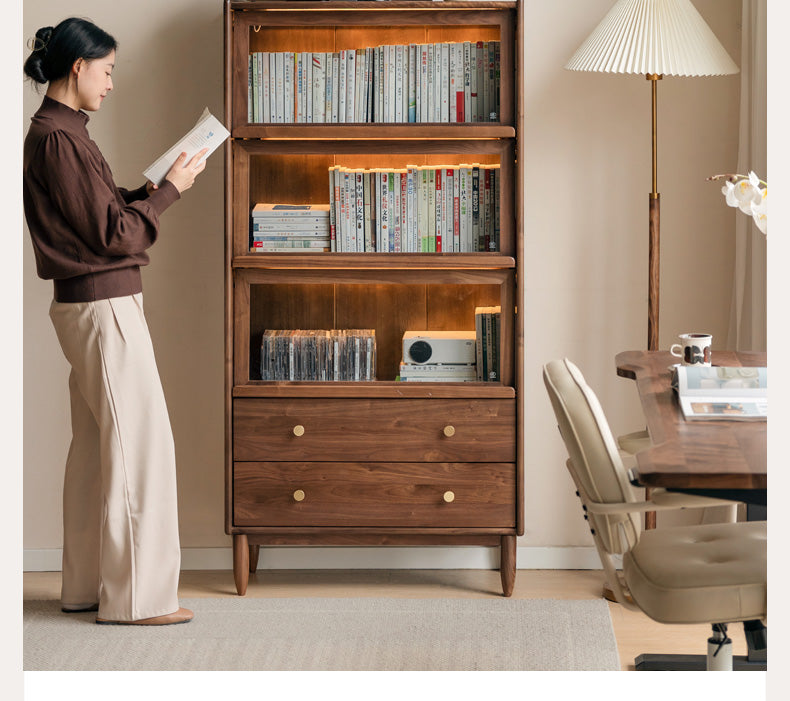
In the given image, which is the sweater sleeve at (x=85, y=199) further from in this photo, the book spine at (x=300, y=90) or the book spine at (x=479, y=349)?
the book spine at (x=479, y=349)

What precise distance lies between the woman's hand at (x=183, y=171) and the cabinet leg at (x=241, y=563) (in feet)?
3.37

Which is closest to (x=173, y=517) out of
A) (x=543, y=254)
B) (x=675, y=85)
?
(x=543, y=254)

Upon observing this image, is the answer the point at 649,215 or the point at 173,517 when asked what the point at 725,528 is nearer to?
the point at 649,215

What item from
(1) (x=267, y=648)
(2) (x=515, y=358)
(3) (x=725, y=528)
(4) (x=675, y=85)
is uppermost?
(4) (x=675, y=85)

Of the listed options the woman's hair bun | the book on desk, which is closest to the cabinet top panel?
the woman's hair bun

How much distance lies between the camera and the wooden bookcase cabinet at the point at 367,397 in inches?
111

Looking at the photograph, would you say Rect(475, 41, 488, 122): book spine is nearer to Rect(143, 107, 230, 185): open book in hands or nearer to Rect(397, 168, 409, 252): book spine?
Rect(397, 168, 409, 252): book spine

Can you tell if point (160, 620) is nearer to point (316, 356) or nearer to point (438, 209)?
point (316, 356)

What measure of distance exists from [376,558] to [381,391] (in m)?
0.70

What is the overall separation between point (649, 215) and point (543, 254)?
14.0 inches

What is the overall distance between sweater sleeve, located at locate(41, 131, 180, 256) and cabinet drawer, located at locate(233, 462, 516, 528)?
28.9 inches

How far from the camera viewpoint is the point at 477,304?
9.66 ft

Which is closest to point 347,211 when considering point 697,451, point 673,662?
point 673,662
